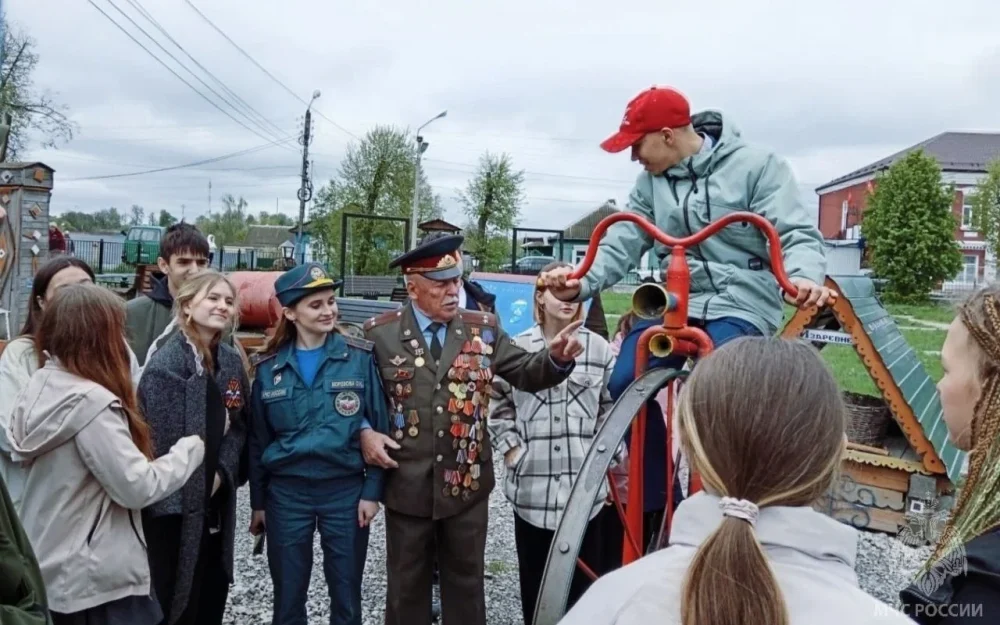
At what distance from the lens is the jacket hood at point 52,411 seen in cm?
225

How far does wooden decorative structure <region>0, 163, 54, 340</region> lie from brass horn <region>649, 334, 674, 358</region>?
6.10m

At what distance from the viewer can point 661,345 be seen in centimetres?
212

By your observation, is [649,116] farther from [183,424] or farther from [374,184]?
[374,184]

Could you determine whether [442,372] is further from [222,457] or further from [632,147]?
[632,147]

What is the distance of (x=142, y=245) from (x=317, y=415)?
87.9ft

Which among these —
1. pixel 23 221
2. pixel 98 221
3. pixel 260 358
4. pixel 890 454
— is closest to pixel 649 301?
pixel 260 358

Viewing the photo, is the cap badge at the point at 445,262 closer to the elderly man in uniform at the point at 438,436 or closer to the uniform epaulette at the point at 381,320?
the elderly man in uniform at the point at 438,436

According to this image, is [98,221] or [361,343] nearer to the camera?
[361,343]

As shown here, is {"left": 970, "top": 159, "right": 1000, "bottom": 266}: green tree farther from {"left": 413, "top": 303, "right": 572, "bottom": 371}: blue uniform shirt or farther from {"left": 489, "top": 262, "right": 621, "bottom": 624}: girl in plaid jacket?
{"left": 413, "top": 303, "right": 572, "bottom": 371}: blue uniform shirt

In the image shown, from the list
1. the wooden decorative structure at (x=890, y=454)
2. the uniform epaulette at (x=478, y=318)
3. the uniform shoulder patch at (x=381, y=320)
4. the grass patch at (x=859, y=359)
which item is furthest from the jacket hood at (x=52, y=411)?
the wooden decorative structure at (x=890, y=454)

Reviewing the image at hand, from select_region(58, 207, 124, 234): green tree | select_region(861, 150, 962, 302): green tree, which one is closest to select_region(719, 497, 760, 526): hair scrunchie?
select_region(861, 150, 962, 302): green tree

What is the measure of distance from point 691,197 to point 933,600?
1.55m

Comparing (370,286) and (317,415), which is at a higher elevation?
(370,286)

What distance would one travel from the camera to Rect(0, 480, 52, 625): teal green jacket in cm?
148
